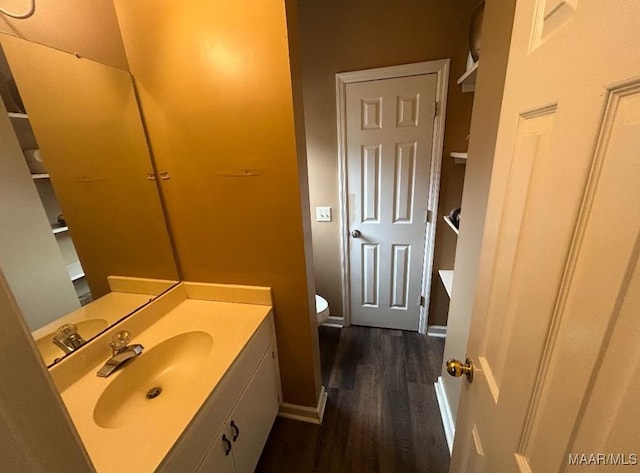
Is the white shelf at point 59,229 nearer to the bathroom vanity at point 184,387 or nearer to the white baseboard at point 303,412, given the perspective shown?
the bathroom vanity at point 184,387

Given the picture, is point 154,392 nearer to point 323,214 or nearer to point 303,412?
point 303,412

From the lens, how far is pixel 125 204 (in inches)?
46.3

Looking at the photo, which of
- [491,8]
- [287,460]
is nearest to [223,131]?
[491,8]

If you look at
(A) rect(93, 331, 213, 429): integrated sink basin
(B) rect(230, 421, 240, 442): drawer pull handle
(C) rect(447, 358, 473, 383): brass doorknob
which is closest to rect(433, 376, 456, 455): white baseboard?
(C) rect(447, 358, 473, 383): brass doorknob

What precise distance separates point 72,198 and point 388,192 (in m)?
1.76

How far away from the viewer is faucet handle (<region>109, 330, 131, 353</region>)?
1.02 meters

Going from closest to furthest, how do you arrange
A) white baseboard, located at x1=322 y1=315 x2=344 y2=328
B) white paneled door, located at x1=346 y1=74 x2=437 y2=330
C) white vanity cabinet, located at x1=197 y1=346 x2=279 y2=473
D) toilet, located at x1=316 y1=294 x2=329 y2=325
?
white vanity cabinet, located at x1=197 y1=346 x2=279 y2=473 → white paneled door, located at x1=346 y1=74 x2=437 y2=330 → toilet, located at x1=316 y1=294 x2=329 y2=325 → white baseboard, located at x1=322 y1=315 x2=344 y2=328

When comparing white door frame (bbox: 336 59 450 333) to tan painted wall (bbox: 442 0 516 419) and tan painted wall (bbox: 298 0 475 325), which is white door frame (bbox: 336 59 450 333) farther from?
tan painted wall (bbox: 442 0 516 419)

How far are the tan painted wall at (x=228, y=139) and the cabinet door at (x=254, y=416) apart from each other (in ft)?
0.68

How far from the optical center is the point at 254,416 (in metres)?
1.21

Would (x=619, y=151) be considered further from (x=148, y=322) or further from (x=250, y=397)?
(x=148, y=322)

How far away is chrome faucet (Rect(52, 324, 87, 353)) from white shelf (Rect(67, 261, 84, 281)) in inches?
6.6

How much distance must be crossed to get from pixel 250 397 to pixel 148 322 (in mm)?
581

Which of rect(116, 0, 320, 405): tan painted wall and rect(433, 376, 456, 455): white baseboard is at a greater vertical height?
rect(116, 0, 320, 405): tan painted wall
